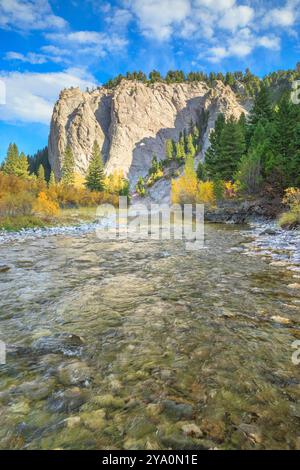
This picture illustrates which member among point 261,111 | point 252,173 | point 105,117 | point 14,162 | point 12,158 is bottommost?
point 252,173

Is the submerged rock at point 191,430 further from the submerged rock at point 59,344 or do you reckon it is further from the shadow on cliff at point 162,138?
the shadow on cliff at point 162,138

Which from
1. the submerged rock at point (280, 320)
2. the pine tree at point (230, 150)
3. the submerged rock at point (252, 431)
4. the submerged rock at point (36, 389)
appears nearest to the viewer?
the submerged rock at point (252, 431)

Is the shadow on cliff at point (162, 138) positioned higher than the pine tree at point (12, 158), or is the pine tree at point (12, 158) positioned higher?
the shadow on cliff at point (162, 138)

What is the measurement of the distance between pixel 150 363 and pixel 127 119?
6414 inches

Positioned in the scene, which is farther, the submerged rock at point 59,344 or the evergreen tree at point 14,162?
the evergreen tree at point 14,162

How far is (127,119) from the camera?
154m

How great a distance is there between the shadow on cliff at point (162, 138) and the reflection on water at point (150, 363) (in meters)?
141

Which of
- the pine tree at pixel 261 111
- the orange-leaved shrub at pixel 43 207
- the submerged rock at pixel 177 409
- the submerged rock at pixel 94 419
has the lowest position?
the submerged rock at pixel 177 409

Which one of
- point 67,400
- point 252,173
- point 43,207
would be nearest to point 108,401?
point 67,400

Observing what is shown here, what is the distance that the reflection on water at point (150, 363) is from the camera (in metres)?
3.00

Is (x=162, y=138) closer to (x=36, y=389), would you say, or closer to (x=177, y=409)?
(x=36, y=389)

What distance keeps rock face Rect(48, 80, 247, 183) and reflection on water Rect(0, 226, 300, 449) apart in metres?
141

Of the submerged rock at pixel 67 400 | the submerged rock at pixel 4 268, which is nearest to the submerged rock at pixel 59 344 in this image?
the submerged rock at pixel 67 400
